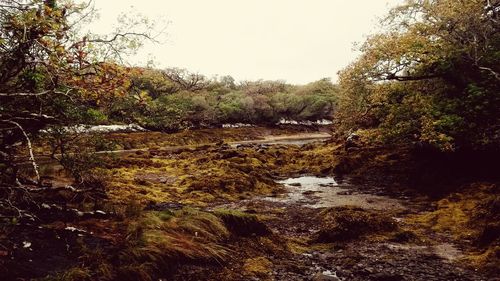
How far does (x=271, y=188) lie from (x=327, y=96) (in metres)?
64.0

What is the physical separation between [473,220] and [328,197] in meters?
7.45

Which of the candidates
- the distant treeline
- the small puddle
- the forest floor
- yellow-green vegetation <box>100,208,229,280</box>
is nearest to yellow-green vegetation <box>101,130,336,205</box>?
the forest floor

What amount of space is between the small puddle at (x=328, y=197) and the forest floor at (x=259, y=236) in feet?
0.33

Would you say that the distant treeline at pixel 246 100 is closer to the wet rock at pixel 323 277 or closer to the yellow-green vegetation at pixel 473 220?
the yellow-green vegetation at pixel 473 220

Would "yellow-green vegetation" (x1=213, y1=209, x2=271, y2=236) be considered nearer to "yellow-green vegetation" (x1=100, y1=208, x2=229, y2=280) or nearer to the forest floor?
the forest floor

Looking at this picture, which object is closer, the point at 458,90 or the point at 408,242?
the point at 408,242

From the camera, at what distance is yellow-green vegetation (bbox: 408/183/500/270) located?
10.6 meters

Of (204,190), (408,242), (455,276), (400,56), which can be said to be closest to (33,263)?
(455,276)

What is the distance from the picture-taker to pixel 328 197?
788 inches

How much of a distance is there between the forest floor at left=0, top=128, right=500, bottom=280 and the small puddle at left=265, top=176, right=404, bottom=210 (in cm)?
10

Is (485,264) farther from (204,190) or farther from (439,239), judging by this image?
(204,190)

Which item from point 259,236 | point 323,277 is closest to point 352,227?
point 259,236

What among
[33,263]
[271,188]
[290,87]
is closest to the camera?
[33,263]

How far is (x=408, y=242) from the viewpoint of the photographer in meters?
12.2
